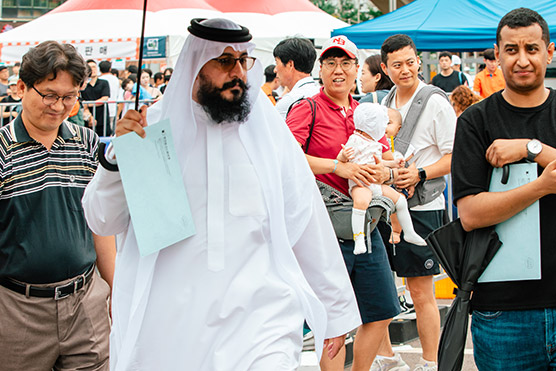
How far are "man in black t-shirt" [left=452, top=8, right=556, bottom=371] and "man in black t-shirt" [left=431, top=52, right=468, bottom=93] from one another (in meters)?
13.2

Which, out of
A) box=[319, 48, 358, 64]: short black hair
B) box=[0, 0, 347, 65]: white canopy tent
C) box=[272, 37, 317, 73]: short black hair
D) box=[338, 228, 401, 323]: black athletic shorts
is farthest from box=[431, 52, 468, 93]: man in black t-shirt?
box=[338, 228, 401, 323]: black athletic shorts

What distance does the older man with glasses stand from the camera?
344 centimetres

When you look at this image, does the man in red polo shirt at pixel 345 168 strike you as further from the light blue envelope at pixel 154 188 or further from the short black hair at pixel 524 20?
the light blue envelope at pixel 154 188

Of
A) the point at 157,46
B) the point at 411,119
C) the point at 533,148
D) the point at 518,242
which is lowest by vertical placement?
the point at 518,242

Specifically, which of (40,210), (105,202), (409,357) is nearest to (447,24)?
(409,357)

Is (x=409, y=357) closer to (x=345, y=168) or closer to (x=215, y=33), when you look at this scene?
(x=345, y=168)

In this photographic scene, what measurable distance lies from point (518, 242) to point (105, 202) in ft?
5.90

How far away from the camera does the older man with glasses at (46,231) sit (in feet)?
11.3

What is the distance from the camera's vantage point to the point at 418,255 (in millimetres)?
5391

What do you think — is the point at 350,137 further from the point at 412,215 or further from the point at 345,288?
the point at 345,288

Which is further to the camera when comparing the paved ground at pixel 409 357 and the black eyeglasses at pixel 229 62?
the paved ground at pixel 409 357

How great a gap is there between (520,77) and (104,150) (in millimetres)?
1818

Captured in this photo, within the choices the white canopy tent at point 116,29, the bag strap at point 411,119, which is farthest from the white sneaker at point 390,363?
the white canopy tent at point 116,29

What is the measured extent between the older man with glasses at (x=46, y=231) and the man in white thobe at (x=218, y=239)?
16.1 inches
